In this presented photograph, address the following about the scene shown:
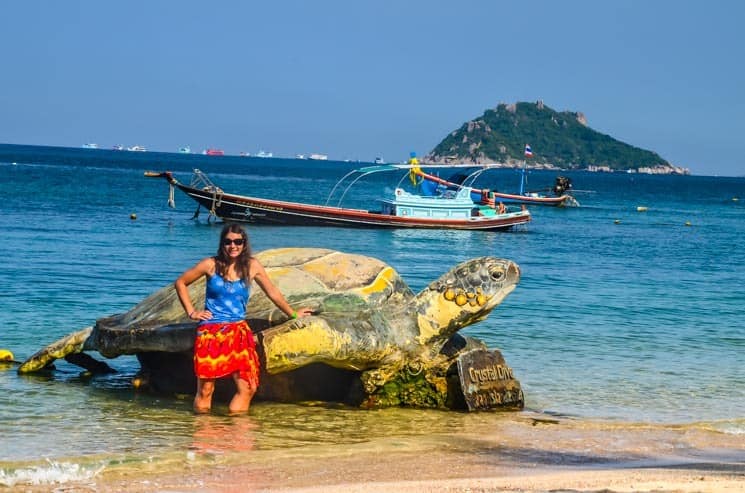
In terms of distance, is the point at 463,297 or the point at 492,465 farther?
the point at 463,297

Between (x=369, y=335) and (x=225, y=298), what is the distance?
4.26ft

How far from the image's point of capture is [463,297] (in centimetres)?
900

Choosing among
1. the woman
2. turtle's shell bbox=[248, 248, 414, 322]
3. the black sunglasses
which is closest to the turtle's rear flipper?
turtle's shell bbox=[248, 248, 414, 322]

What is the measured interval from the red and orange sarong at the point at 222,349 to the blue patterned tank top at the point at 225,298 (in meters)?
0.06

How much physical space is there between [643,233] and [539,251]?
1462 cm

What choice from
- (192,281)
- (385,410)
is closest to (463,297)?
(385,410)

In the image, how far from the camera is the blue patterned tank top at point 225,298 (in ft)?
25.9

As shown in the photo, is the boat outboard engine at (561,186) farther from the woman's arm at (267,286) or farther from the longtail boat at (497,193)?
the woman's arm at (267,286)

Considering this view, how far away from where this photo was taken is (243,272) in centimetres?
793

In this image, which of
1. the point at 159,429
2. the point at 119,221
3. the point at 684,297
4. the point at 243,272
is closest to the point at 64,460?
the point at 159,429

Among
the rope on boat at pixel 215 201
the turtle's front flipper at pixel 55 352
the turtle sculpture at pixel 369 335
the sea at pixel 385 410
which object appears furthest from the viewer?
the rope on boat at pixel 215 201

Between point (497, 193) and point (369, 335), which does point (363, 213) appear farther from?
point (369, 335)

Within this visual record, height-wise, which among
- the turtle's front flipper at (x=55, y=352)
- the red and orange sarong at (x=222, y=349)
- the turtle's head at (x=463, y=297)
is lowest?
the turtle's front flipper at (x=55, y=352)

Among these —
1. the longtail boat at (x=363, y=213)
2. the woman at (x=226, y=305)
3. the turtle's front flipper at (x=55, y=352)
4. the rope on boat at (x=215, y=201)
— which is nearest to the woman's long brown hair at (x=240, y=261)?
the woman at (x=226, y=305)
